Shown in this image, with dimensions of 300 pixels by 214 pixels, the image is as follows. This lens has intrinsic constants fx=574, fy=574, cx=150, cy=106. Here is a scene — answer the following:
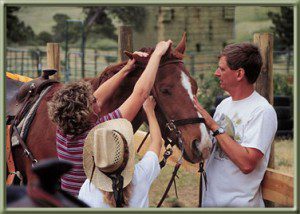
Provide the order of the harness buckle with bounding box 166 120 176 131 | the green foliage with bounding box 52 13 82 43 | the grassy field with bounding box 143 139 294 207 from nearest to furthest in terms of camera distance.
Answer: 1. the harness buckle with bounding box 166 120 176 131
2. the grassy field with bounding box 143 139 294 207
3. the green foliage with bounding box 52 13 82 43

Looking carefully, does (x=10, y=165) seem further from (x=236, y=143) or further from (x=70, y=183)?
(x=236, y=143)

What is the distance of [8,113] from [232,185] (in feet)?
5.14

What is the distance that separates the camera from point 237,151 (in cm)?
289

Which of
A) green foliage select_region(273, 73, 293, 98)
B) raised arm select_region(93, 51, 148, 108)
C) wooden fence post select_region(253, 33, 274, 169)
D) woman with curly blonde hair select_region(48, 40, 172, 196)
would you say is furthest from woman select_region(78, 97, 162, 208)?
green foliage select_region(273, 73, 293, 98)

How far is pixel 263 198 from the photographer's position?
3.24 metres

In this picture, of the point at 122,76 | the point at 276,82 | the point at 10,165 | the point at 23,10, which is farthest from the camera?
the point at 276,82

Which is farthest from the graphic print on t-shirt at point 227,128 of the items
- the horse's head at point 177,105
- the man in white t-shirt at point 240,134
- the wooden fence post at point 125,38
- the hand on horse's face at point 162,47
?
the wooden fence post at point 125,38

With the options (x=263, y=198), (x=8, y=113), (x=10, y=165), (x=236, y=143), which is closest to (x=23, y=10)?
(x=8, y=113)

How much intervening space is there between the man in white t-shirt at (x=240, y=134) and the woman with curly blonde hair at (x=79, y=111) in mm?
294

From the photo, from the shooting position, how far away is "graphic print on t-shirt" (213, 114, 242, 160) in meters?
2.97

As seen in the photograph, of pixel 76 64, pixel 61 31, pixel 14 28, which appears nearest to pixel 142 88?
pixel 76 64

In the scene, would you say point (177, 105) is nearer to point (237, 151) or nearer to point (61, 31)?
point (237, 151)

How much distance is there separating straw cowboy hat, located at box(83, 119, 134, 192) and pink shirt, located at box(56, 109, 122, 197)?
0.48 feet

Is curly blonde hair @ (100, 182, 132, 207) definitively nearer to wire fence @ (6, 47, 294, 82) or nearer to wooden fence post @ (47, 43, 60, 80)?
wire fence @ (6, 47, 294, 82)
